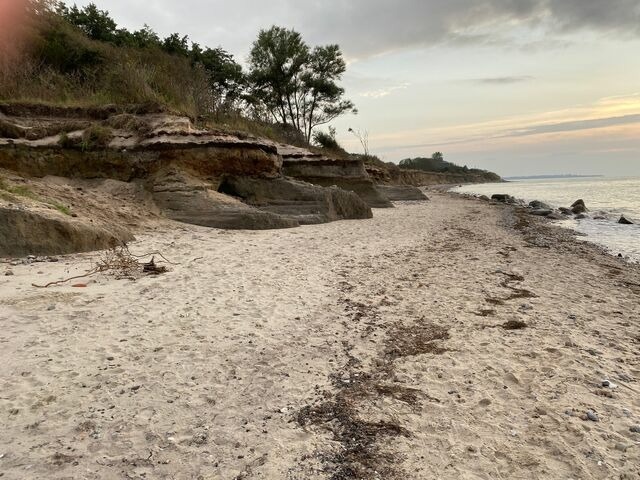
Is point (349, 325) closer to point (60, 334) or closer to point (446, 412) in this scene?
point (446, 412)

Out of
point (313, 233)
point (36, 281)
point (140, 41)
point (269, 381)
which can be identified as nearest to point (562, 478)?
point (269, 381)

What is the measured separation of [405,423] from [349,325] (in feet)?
6.49

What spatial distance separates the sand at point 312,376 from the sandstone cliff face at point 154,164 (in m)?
4.46

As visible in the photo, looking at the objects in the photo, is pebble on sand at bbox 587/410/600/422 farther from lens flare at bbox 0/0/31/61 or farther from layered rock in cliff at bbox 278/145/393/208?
lens flare at bbox 0/0/31/61

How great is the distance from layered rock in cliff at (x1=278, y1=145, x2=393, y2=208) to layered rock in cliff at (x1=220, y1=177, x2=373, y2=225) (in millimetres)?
3368

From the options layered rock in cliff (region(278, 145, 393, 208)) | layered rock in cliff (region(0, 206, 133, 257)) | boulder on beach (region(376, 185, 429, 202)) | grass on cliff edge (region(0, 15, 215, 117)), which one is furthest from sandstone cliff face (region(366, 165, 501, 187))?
layered rock in cliff (region(0, 206, 133, 257))

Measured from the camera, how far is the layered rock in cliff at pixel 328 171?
18203mm

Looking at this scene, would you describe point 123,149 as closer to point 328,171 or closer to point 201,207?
point 201,207

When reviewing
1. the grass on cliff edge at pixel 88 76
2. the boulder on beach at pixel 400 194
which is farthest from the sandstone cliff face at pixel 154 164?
the boulder on beach at pixel 400 194

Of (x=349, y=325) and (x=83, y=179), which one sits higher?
(x=83, y=179)

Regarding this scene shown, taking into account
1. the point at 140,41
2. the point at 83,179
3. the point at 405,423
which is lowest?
the point at 405,423

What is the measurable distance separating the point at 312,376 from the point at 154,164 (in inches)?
395

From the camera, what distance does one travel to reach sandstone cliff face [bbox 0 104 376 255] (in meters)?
Answer: 11.0

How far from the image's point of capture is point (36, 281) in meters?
5.85
